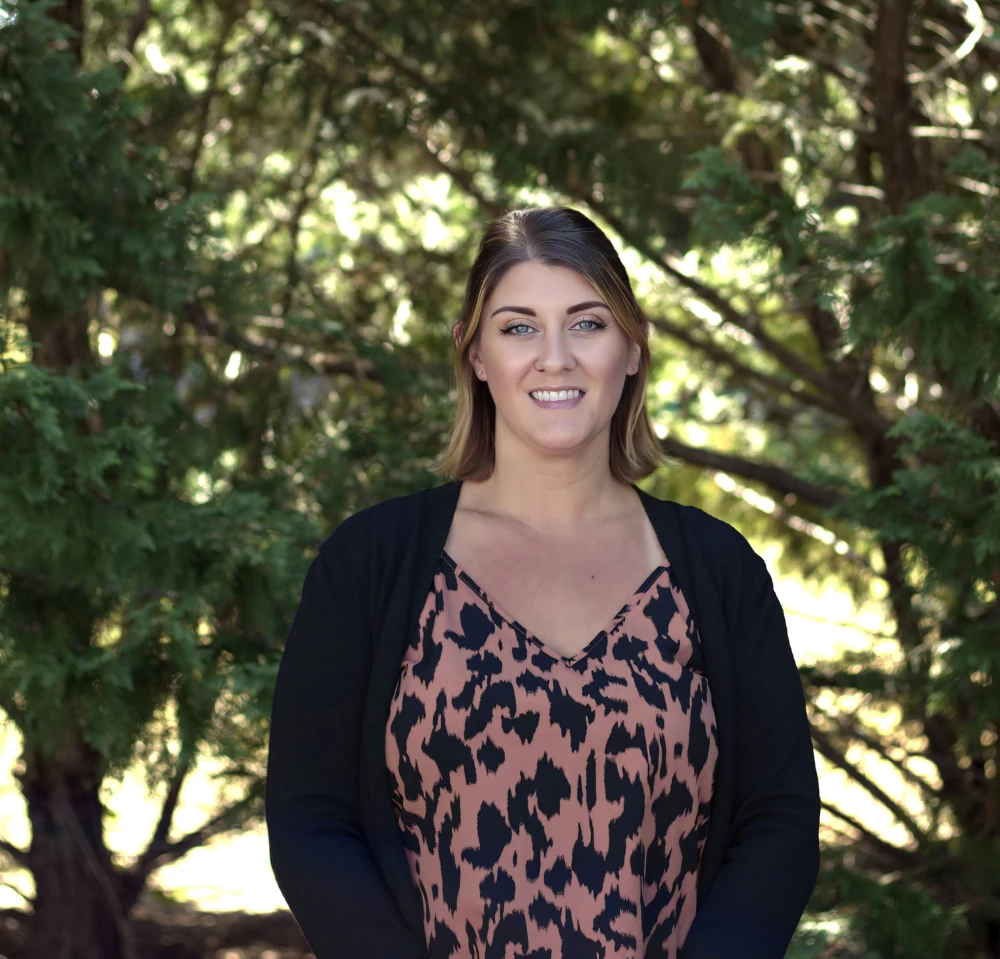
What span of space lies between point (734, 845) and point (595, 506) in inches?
24.3

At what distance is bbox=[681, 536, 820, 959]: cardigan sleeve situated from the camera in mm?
2014

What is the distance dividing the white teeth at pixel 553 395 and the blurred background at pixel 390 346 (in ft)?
4.36

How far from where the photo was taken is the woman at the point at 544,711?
197 cm

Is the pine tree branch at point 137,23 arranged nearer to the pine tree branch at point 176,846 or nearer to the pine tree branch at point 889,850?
the pine tree branch at point 176,846

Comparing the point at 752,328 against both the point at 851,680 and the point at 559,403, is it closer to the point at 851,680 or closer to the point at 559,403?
the point at 851,680

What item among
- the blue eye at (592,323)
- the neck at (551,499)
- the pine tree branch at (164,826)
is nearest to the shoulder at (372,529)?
the neck at (551,499)

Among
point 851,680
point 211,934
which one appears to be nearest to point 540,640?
point 851,680

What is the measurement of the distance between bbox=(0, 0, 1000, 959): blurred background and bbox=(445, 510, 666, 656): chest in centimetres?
126

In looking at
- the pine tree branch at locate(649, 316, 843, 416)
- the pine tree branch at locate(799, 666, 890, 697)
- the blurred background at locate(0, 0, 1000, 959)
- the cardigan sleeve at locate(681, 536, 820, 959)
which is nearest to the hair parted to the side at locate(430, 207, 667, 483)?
the cardigan sleeve at locate(681, 536, 820, 959)

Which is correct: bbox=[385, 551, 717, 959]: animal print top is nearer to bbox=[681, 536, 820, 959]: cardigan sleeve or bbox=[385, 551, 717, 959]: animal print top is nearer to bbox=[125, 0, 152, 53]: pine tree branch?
bbox=[681, 536, 820, 959]: cardigan sleeve

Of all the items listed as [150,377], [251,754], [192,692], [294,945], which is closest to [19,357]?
[150,377]

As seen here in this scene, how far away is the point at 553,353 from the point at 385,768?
730mm

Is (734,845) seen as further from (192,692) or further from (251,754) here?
(251,754)

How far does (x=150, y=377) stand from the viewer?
13.7ft
